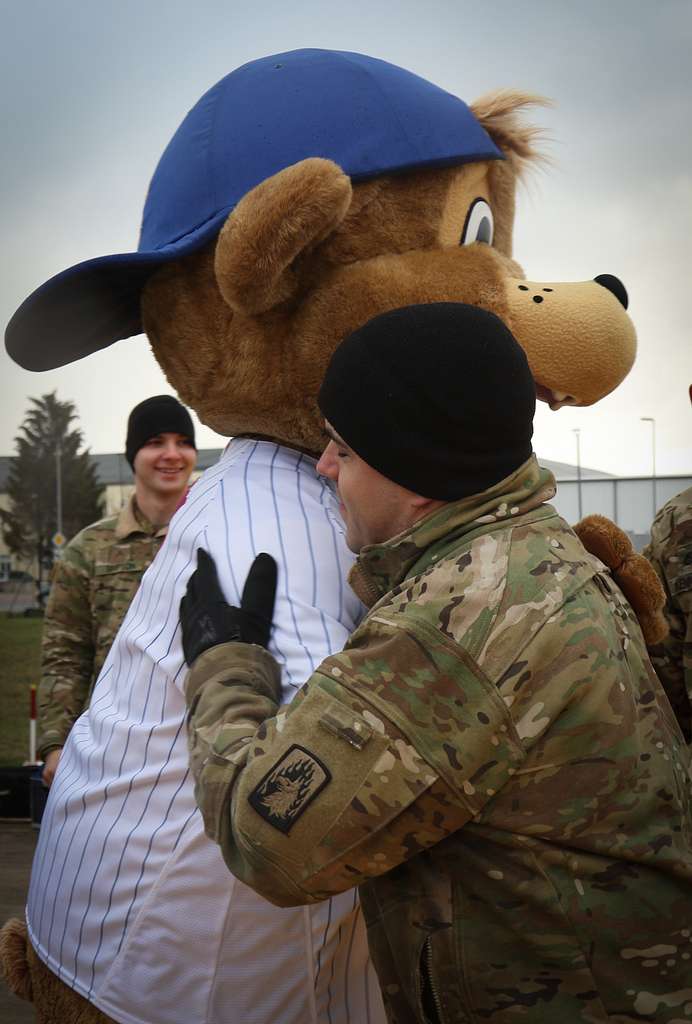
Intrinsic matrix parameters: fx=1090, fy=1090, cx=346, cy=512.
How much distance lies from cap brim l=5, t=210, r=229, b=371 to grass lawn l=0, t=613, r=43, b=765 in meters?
8.51

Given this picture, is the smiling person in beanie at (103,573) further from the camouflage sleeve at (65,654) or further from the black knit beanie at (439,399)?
the black knit beanie at (439,399)

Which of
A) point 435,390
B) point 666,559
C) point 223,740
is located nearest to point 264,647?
point 223,740

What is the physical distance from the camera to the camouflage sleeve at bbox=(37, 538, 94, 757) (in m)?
4.61

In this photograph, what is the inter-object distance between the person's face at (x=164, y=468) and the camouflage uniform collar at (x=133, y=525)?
13 cm

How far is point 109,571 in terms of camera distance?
15.2ft

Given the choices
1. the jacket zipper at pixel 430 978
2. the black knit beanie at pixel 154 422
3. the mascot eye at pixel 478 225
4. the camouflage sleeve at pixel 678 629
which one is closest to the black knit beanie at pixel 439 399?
the jacket zipper at pixel 430 978

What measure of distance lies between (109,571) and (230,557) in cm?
292

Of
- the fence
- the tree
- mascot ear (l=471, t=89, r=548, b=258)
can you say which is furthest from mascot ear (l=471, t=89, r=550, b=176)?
the tree

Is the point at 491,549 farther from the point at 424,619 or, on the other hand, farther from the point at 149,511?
the point at 149,511

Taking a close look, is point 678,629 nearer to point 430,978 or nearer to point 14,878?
point 430,978

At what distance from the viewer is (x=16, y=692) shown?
1307 centimetres

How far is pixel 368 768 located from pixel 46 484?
49.8m

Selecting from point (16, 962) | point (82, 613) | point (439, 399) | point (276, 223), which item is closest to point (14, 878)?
point (82, 613)

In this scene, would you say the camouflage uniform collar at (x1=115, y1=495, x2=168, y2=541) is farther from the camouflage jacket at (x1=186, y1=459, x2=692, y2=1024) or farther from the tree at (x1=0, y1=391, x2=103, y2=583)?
the tree at (x1=0, y1=391, x2=103, y2=583)
